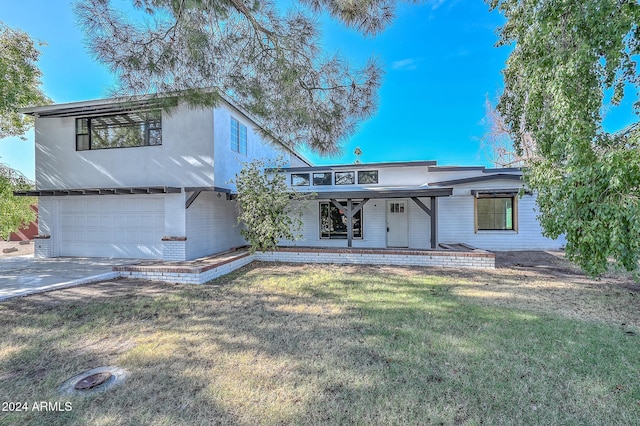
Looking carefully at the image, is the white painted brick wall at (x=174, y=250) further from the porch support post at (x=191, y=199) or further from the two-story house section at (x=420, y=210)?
the two-story house section at (x=420, y=210)

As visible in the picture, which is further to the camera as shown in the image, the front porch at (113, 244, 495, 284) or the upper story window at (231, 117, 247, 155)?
the upper story window at (231, 117, 247, 155)

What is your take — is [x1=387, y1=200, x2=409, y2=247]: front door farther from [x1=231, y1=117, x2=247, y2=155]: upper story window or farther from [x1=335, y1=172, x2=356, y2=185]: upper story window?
[x1=231, y1=117, x2=247, y2=155]: upper story window

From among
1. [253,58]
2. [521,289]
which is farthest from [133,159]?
[521,289]

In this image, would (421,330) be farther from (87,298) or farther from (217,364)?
(87,298)

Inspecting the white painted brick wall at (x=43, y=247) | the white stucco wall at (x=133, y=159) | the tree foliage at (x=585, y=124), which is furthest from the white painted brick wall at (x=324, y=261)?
the white painted brick wall at (x=43, y=247)

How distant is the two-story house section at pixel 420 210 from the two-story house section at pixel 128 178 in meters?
3.96

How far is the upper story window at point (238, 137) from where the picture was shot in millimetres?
10609

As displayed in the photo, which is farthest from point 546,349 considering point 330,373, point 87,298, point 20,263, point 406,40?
point 20,263

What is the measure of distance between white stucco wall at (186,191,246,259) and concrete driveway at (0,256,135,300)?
227cm

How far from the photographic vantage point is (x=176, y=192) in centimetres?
895

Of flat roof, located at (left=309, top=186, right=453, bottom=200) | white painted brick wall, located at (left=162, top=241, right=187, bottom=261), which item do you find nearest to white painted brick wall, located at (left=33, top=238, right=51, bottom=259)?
white painted brick wall, located at (left=162, top=241, right=187, bottom=261)

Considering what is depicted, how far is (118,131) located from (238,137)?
4.06 meters

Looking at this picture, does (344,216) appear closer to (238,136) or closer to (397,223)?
(397,223)

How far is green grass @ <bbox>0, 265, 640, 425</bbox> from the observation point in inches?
97.2
